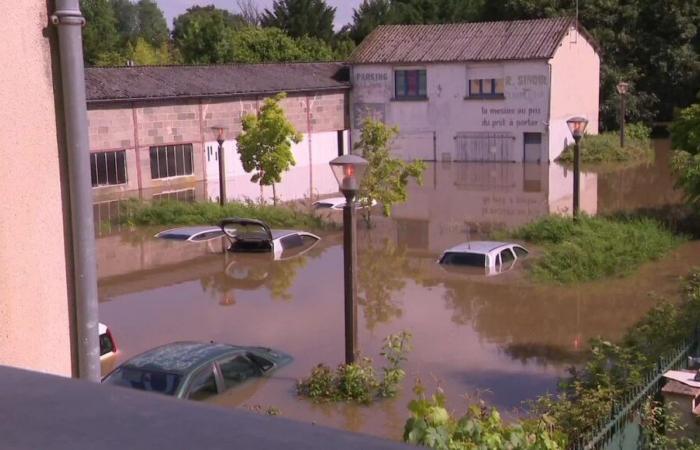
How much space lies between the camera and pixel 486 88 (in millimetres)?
42812

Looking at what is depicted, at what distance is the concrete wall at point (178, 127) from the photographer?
3562 cm

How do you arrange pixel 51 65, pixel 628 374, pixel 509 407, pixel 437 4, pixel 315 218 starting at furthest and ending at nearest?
pixel 437 4
pixel 315 218
pixel 509 407
pixel 628 374
pixel 51 65

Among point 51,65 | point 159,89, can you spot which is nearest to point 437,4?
point 159,89

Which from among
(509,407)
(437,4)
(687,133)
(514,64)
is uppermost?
(437,4)

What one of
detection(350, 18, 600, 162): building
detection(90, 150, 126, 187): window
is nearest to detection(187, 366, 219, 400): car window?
detection(90, 150, 126, 187): window

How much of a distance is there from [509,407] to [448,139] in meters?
32.4

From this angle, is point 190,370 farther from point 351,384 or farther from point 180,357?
point 351,384

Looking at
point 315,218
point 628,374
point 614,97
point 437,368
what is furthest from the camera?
point 614,97

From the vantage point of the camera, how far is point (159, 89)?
1480 inches

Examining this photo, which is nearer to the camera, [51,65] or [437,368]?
[51,65]

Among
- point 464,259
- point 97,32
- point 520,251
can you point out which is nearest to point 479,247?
point 464,259

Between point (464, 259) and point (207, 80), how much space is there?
22.2 m

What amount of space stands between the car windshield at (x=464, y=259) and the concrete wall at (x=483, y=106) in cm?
2172

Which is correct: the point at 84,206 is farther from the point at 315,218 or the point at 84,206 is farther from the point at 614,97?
the point at 614,97
